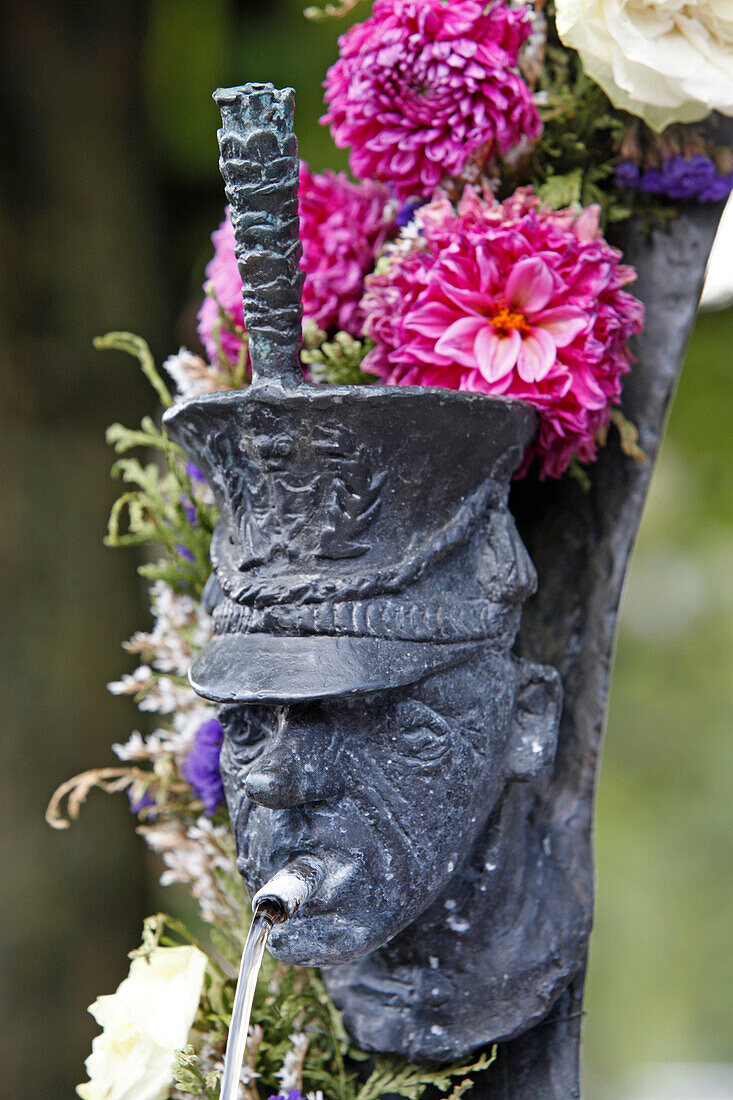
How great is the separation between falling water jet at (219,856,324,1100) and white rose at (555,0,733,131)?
718mm

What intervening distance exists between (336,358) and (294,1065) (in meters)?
0.67

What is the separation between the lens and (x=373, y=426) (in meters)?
0.73

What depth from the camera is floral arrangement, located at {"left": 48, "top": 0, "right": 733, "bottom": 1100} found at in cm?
86

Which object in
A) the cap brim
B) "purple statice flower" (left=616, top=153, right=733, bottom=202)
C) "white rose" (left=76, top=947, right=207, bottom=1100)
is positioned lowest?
"white rose" (left=76, top=947, right=207, bottom=1100)

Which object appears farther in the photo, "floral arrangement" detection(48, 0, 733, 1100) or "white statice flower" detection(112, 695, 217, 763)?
"white statice flower" detection(112, 695, 217, 763)

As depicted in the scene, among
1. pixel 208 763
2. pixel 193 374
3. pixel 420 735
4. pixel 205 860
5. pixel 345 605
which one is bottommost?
pixel 205 860

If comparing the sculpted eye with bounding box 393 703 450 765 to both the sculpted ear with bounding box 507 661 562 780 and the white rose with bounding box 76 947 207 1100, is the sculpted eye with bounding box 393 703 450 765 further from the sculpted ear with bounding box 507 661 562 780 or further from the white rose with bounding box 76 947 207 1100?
the white rose with bounding box 76 947 207 1100

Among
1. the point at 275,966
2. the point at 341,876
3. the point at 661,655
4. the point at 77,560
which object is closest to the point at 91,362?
the point at 77,560

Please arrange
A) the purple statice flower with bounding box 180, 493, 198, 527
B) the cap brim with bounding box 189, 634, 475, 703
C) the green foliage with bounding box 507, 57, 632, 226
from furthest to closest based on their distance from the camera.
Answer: the purple statice flower with bounding box 180, 493, 198, 527, the green foliage with bounding box 507, 57, 632, 226, the cap brim with bounding box 189, 634, 475, 703

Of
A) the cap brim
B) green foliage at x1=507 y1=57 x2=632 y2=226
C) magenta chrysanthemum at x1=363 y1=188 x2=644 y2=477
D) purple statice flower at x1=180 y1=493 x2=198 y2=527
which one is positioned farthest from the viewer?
purple statice flower at x1=180 y1=493 x2=198 y2=527

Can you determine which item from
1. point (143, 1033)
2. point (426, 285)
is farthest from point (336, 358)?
point (143, 1033)

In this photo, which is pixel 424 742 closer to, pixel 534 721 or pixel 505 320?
pixel 534 721

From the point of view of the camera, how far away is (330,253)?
1.01m

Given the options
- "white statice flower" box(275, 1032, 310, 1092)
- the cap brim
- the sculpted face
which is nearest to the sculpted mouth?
the sculpted face
